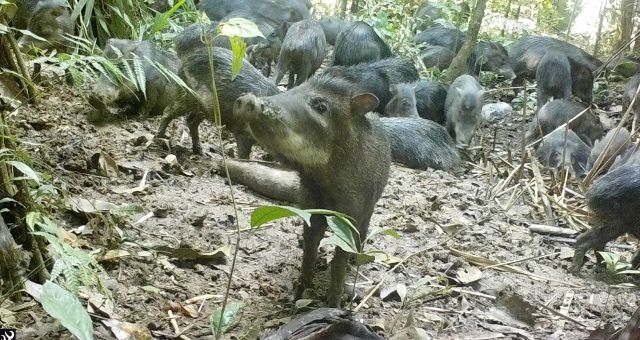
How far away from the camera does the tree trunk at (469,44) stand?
7.94 metres

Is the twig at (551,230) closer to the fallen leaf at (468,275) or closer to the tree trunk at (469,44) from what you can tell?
the fallen leaf at (468,275)

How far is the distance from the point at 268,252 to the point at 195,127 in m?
1.91

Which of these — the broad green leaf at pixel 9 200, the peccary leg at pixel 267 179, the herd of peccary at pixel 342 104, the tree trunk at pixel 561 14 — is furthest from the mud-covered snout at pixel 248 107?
the tree trunk at pixel 561 14

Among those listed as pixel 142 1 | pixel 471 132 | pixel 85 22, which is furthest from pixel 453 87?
pixel 85 22

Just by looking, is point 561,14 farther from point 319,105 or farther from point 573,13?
point 319,105

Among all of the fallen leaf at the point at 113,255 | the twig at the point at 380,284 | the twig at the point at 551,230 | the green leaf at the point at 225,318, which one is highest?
the green leaf at the point at 225,318

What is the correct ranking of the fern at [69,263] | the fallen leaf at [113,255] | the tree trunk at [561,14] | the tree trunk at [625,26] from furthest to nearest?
1. the tree trunk at [561,14]
2. the tree trunk at [625,26]
3. the fallen leaf at [113,255]
4. the fern at [69,263]

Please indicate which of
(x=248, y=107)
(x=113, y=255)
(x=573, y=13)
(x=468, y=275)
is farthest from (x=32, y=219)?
(x=573, y=13)

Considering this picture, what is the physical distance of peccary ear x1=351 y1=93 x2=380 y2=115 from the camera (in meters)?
3.26

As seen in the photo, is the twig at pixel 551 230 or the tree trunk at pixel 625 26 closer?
the twig at pixel 551 230

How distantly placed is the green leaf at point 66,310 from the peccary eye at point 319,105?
4.87 ft

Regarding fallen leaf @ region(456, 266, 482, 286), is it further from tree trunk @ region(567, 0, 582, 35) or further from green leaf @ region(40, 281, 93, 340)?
tree trunk @ region(567, 0, 582, 35)

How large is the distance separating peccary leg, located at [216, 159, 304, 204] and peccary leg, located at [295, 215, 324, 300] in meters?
1.24

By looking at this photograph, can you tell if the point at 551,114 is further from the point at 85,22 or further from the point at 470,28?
the point at 85,22
